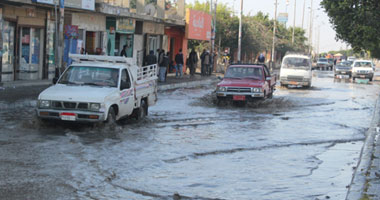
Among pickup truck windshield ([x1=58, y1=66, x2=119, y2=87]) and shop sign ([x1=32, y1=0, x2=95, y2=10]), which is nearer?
pickup truck windshield ([x1=58, y1=66, x2=119, y2=87])

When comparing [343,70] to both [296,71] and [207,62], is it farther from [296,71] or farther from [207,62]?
[296,71]

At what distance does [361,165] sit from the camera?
909 centimetres

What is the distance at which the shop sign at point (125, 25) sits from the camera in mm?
32416

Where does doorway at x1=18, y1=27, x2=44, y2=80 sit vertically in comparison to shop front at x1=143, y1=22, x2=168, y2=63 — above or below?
below

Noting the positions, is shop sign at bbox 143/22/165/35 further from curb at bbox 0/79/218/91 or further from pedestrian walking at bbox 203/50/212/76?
curb at bbox 0/79/218/91

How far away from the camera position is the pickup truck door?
12.9m

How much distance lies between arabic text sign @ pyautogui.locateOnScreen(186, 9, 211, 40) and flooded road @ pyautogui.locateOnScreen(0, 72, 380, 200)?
25.9m

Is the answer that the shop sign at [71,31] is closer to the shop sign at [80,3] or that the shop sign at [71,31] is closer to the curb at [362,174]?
the shop sign at [80,3]

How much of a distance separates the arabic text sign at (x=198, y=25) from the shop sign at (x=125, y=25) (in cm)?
803

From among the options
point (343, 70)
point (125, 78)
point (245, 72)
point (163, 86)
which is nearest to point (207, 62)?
point (163, 86)

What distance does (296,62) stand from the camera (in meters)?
32.8

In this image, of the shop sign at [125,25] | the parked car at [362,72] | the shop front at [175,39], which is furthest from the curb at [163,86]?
the parked car at [362,72]

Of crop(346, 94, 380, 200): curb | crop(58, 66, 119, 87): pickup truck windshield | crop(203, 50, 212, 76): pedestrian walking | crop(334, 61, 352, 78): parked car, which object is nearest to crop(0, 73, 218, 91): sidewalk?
crop(203, 50, 212, 76): pedestrian walking

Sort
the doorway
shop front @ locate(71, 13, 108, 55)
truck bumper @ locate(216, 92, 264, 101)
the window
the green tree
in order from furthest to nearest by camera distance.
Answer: the green tree → shop front @ locate(71, 13, 108, 55) → the doorway → truck bumper @ locate(216, 92, 264, 101) → the window
